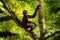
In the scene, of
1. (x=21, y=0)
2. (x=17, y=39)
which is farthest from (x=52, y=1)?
(x=17, y=39)

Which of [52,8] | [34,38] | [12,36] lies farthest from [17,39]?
[52,8]

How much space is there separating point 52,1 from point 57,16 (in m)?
0.40

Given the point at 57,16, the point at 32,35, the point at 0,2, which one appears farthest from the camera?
the point at 57,16

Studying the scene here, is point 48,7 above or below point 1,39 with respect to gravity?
above

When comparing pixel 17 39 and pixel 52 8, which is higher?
pixel 52 8

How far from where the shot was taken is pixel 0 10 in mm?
4344

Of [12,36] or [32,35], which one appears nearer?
[32,35]

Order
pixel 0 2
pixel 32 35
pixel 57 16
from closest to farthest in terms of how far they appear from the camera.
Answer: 1. pixel 32 35
2. pixel 0 2
3. pixel 57 16

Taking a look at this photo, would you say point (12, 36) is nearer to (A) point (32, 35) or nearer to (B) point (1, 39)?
(B) point (1, 39)

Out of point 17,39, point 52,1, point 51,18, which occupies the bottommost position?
point 17,39

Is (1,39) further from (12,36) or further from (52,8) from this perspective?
(52,8)

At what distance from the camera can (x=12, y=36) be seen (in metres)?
4.79

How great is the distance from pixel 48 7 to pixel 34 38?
128cm

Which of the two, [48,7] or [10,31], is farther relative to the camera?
[48,7]
